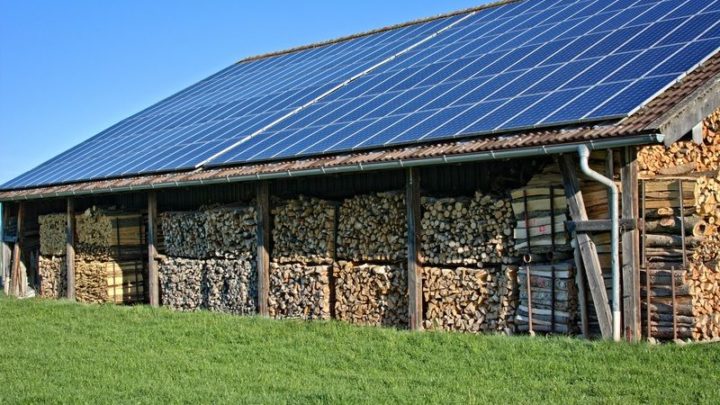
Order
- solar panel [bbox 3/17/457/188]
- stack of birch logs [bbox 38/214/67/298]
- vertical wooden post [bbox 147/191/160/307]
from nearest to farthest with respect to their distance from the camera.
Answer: vertical wooden post [bbox 147/191/160/307] → solar panel [bbox 3/17/457/188] → stack of birch logs [bbox 38/214/67/298]

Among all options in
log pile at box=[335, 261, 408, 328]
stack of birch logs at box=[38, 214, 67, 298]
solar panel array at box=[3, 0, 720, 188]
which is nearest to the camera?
solar panel array at box=[3, 0, 720, 188]

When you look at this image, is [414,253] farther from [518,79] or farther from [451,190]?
[518,79]

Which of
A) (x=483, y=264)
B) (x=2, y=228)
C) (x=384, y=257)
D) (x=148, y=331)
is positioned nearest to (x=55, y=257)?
(x=2, y=228)

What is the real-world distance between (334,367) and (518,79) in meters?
5.63

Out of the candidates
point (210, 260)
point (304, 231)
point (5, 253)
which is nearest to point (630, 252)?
point (304, 231)

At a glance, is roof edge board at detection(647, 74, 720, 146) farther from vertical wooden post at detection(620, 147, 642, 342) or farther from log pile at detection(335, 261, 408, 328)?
log pile at detection(335, 261, 408, 328)

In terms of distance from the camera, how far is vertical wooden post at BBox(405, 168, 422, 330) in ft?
48.1

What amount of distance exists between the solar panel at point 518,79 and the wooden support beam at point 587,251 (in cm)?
67

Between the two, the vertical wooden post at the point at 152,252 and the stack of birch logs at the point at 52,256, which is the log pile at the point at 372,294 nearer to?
the vertical wooden post at the point at 152,252

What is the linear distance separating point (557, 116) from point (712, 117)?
82.6 inches

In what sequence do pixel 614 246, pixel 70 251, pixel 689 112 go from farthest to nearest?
pixel 70 251
pixel 614 246
pixel 689 112

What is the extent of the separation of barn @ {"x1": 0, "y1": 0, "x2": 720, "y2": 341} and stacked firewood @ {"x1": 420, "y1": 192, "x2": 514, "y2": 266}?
0.09 feet

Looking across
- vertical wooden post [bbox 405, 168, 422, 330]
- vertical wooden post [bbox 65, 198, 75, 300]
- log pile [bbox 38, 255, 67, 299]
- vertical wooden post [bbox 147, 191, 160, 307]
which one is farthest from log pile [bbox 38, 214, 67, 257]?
vertical wooden post [bbox 405, 168, 422, 330]

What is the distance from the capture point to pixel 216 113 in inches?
900
